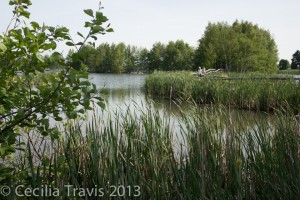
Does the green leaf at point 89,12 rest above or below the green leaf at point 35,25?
above

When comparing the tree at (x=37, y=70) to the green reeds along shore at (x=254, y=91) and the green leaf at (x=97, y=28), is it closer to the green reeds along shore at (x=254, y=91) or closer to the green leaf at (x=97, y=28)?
the green leaf at (x=97, y=28)

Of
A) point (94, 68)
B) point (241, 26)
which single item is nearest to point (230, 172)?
point (241, 26)

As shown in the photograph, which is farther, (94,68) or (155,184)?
(94,68)

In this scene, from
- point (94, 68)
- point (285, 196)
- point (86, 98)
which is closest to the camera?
point (86, 98)

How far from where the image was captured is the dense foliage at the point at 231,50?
30641 millimetres

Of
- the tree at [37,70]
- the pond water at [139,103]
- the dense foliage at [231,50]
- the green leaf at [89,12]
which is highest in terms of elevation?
the dense foliage at [231,50]

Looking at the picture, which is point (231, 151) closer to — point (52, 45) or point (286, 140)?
point (286, 140)

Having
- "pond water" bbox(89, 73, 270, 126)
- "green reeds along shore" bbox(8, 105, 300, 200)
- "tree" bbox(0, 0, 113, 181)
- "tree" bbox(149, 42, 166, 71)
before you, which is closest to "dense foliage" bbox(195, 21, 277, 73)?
"pond water" bbox(89, 73, 270, 126)

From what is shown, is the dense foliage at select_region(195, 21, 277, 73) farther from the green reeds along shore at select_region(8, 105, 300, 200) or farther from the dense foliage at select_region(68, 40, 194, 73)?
the green reeds along shore at select_region(8, 105, 300, 200)

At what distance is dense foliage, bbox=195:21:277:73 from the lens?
30641mm

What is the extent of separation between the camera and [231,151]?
2.46 metres

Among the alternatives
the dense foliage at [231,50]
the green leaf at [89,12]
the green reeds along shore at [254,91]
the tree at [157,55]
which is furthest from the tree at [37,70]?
the tree at [157,55]

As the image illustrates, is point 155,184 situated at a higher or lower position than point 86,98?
lower

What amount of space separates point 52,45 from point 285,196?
72.5 inches
